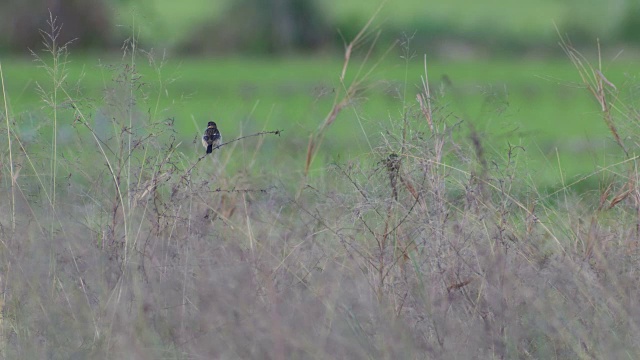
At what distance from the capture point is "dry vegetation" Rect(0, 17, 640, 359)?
9.14 ft

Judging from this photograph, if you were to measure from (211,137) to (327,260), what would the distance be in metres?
0.77

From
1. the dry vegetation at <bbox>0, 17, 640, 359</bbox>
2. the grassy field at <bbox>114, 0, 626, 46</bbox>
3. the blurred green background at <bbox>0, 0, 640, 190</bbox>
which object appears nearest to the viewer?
the dry vegetation at <bbox>0, 17, 640, 359</bbox>

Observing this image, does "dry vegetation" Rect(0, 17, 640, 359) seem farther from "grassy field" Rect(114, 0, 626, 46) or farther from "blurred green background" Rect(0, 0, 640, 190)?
"grassy field" Rect(114, 0, 626, 46)

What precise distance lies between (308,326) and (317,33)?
22425 millimetres

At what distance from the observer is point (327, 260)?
3.20 meters

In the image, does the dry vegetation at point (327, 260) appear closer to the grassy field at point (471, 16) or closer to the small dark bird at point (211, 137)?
the small dark bird at point (211, 137)

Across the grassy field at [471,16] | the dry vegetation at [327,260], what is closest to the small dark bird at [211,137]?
the dry vegetation at [327,260]

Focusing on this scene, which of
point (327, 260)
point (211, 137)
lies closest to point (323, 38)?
point (211, 137)

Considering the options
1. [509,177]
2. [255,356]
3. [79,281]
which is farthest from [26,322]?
[509,177]

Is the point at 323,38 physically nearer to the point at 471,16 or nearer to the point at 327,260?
the point at 471,16

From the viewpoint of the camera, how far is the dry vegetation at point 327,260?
2.79 meters

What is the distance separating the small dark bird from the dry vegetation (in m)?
0.20

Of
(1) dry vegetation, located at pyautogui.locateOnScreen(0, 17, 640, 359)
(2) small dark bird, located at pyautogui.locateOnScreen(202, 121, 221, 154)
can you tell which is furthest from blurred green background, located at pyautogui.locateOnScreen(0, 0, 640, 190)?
(1) dry vegetation, located at pyautogui.locateOnScreen(0, 17, 640, 359)

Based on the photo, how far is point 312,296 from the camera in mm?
2984
